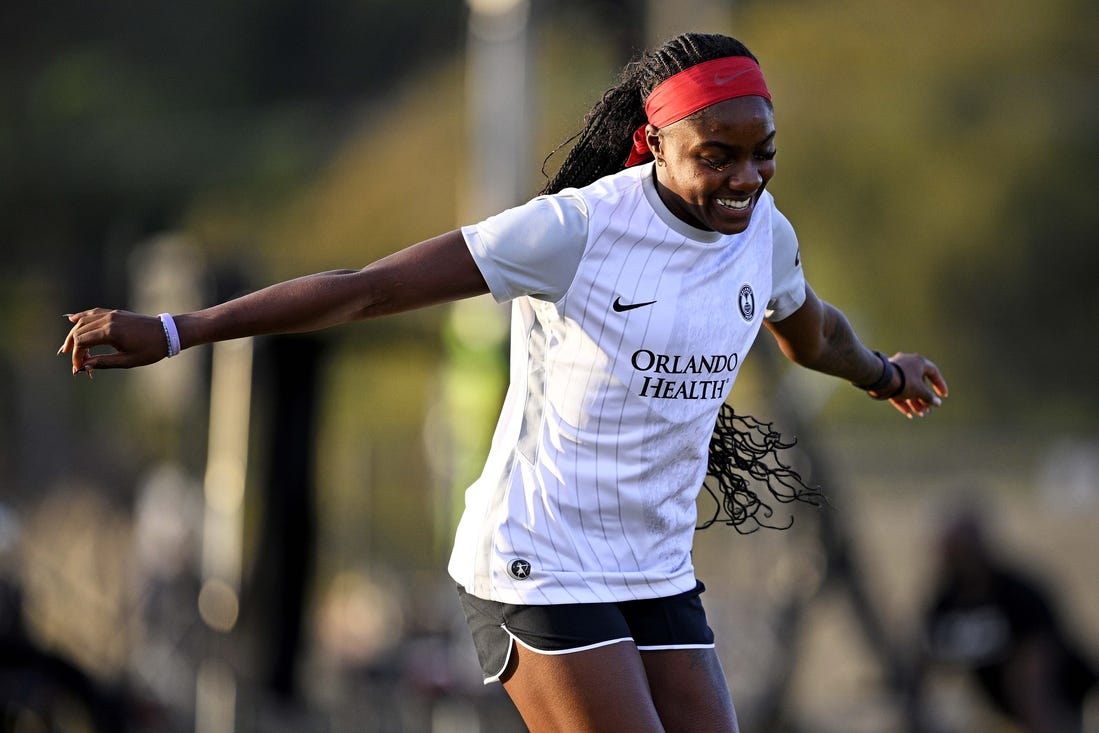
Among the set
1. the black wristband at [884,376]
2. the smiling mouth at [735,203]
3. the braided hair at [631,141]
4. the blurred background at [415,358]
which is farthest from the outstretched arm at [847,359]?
the blurred background at [415,358]

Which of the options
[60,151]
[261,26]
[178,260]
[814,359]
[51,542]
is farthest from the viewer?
[261,26]

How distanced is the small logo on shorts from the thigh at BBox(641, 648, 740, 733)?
341mm

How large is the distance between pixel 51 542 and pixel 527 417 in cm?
A: 1055

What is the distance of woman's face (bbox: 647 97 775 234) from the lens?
11.3 feet

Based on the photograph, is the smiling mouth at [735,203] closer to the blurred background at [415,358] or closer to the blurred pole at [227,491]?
→ the blurred background at [415,358]

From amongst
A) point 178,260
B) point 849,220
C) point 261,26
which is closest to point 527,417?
point 178,260

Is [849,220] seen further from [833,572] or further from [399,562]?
[833,572]

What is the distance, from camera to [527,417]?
3631 mm

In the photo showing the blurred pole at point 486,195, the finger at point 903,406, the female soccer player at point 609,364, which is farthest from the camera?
the blurred pole at point 486,195

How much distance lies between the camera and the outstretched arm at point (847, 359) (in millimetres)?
4070

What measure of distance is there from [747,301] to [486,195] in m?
6.07

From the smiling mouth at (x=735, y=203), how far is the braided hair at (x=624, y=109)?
31 centimetres

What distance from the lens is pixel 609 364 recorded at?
3.49 metres

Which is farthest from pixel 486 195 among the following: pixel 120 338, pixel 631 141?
pixel 120 338
